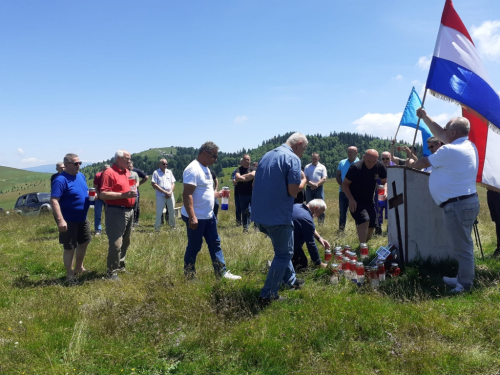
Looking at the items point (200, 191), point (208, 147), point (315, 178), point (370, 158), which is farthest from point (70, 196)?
point (315, 178)

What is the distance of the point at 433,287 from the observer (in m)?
5.12

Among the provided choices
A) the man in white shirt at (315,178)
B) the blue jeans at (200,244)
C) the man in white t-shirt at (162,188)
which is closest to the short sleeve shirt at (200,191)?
the blue jeans at (200,244)

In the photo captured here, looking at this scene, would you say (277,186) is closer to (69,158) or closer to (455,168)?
(455,168)

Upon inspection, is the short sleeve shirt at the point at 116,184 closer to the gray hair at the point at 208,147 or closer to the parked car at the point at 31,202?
the gray hair at the point at 208,147

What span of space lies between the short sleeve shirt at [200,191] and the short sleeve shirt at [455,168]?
320 centimetres

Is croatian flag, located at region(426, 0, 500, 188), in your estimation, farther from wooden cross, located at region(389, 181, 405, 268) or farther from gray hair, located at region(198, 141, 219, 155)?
gray hair, located at region(198, 141, 219, 155)

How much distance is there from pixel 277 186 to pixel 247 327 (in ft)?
5.43

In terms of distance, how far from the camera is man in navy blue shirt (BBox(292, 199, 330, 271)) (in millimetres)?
5785

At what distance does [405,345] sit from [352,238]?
490 centimetres

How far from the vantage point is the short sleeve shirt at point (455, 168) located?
484cm

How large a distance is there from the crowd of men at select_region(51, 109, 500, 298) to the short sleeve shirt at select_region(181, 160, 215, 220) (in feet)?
0.05

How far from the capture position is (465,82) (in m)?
6.07

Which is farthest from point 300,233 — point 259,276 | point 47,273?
point 47,273

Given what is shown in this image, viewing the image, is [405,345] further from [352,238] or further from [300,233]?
[352,238]
